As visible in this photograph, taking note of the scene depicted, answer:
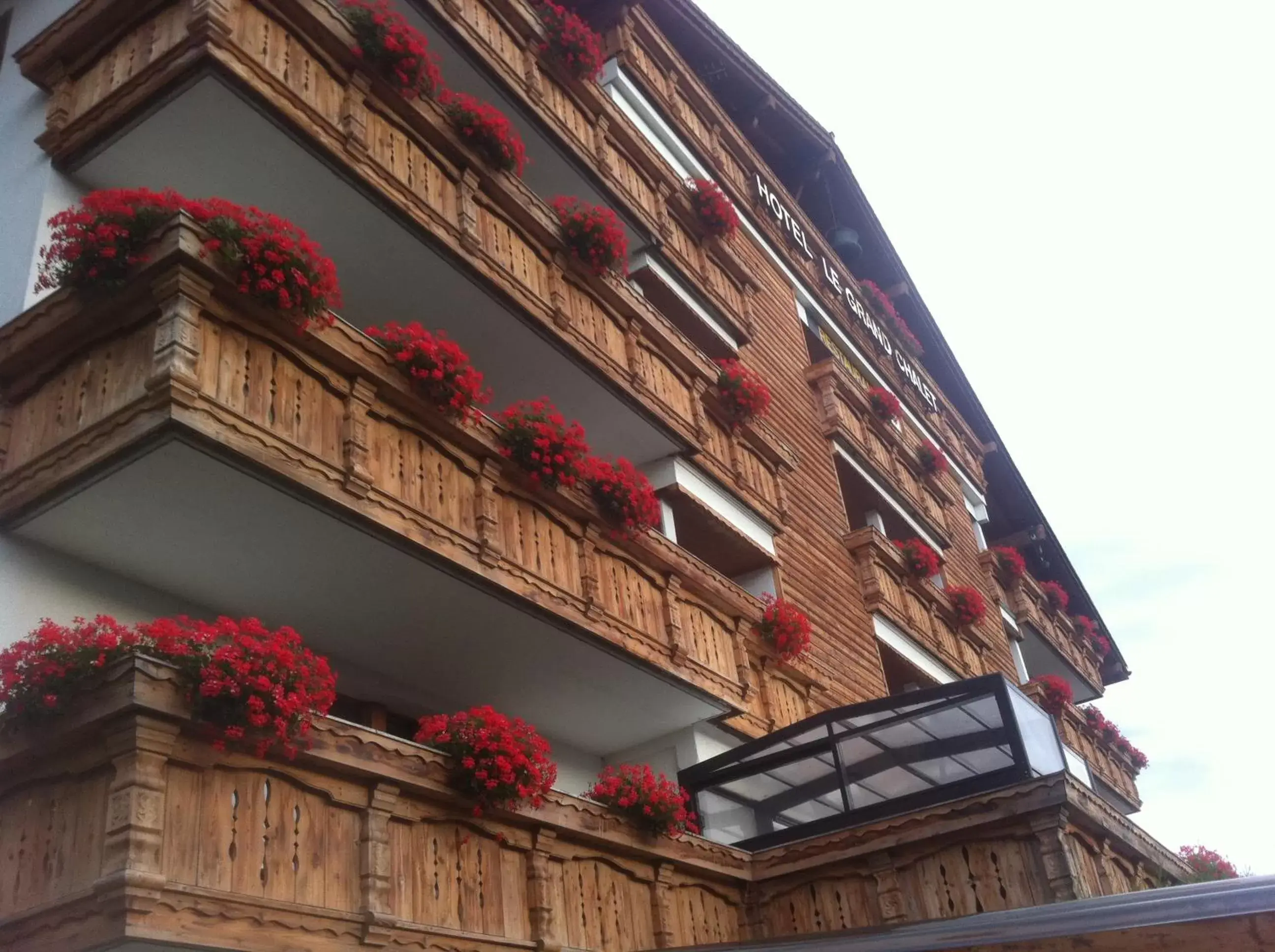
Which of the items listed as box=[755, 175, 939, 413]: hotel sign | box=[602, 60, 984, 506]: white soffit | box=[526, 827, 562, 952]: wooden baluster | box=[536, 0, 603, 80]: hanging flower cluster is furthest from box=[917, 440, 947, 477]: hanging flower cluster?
box=[526, 827, 562, 952]: wooden baluster

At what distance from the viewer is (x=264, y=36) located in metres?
11.8

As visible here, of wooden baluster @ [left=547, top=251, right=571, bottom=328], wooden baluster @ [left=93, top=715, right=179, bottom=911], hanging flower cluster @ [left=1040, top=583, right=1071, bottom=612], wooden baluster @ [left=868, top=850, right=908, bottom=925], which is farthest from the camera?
hanging flower cluster @ [left=1040, top=583, right=1071, bottom=612]

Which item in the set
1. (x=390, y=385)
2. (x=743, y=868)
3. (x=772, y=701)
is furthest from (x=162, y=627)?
(x=772, y=701)

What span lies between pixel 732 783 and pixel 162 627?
7.60m

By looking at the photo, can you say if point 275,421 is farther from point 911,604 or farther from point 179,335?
point 911,604

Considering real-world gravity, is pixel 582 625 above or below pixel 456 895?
above

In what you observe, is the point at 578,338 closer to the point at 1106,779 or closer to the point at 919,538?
the point at 919,538

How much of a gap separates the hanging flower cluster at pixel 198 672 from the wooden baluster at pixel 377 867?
0.95 meters

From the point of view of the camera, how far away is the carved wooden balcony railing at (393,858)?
7441 millimetres

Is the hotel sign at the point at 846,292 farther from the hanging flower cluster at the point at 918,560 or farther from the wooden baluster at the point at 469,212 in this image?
the wooden baluster at the point at 469,212

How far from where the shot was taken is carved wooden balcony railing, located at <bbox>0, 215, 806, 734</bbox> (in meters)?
9.23

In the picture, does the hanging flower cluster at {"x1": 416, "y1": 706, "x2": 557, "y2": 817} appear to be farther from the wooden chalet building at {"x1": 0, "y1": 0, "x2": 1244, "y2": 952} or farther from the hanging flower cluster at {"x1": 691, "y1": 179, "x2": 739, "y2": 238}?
the hanging flower cluster at {"x1": 691, "y1": 179, "x2": 739, "y2": 238}

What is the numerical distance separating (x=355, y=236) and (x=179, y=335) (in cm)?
389

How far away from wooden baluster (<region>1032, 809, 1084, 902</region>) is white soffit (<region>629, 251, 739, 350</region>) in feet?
33.0
